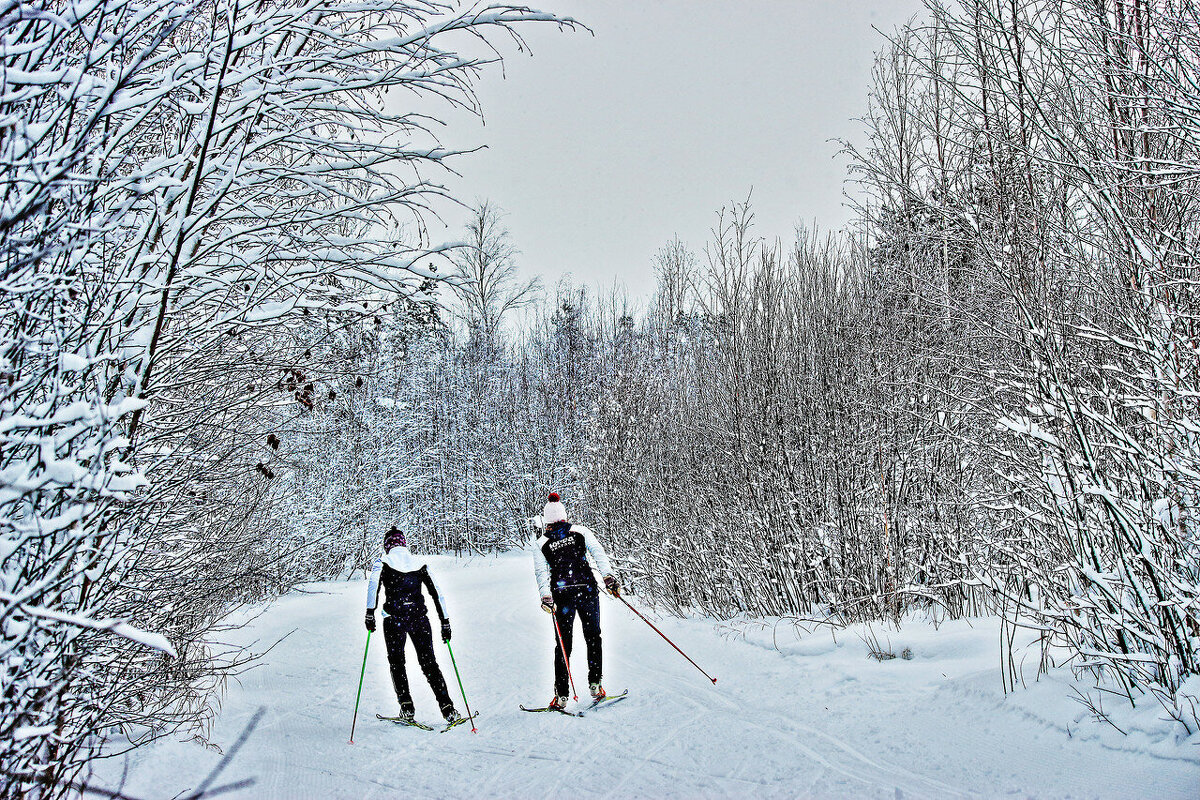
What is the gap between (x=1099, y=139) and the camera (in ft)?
15.9

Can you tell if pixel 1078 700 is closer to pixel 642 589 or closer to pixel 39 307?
pixel 39 307

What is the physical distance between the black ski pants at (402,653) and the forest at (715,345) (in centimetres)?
153

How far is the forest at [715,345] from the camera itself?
2.32m

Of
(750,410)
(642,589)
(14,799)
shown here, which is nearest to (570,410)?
(642,589)

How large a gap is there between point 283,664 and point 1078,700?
31.5ft

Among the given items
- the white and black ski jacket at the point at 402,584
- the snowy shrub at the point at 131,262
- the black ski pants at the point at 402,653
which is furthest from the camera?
the white and black ski jacket at the point at 402,584

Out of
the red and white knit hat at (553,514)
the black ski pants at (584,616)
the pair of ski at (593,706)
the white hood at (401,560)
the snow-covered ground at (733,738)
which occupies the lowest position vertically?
the pair of ski at (593,706)

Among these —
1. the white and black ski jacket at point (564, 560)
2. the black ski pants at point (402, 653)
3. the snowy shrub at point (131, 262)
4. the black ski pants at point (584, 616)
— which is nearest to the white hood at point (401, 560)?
the black ski pants at point (402, 653)

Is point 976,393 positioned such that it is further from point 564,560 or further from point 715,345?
point 715,345

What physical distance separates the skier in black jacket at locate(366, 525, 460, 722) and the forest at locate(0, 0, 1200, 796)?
128 centimetres

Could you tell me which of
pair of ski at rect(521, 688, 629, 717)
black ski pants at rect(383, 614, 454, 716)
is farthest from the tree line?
black ski pants at rect(383, 614, 454, 716)

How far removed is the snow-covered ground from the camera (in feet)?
14.8

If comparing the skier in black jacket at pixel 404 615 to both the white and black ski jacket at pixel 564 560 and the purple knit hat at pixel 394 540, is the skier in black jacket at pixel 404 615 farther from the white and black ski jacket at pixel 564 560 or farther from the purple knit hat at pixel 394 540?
the white and black ski jacket at pixel 564 560

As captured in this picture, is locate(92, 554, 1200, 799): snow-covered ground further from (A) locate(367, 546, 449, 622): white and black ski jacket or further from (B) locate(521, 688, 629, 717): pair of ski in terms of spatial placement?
(A) locate(367, 546, 449, 622): white and black ski jacket
